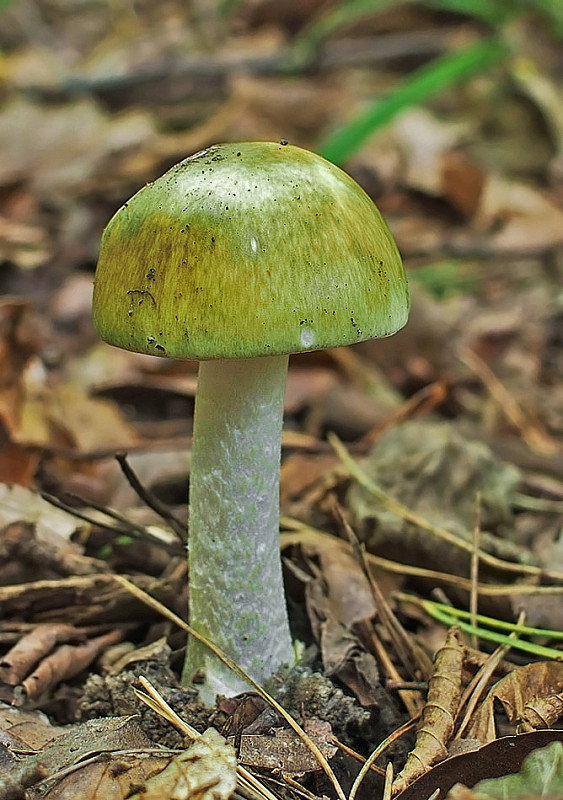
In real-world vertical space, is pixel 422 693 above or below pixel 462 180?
below

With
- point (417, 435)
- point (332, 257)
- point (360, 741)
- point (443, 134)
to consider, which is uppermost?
point (443, 134)

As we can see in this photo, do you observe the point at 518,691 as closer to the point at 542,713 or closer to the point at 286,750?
the point at 542,713

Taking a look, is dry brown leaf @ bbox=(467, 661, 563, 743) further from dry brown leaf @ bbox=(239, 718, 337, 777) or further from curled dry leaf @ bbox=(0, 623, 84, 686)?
curled dry leaf @ bbox=(0, 623, 84, 686)

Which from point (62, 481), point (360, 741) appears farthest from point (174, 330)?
point (62, 481)

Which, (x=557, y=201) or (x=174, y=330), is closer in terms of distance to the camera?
(x=174, y=330)

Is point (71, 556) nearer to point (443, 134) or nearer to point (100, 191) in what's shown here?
point (100, 191)

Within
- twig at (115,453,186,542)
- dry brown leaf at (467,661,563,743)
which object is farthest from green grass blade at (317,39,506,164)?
dry brown leaf at (467,661,563,743)

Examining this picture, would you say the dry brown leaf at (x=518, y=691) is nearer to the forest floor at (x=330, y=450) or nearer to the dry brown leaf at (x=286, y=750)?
the forest floor at (x=330, y=450)
